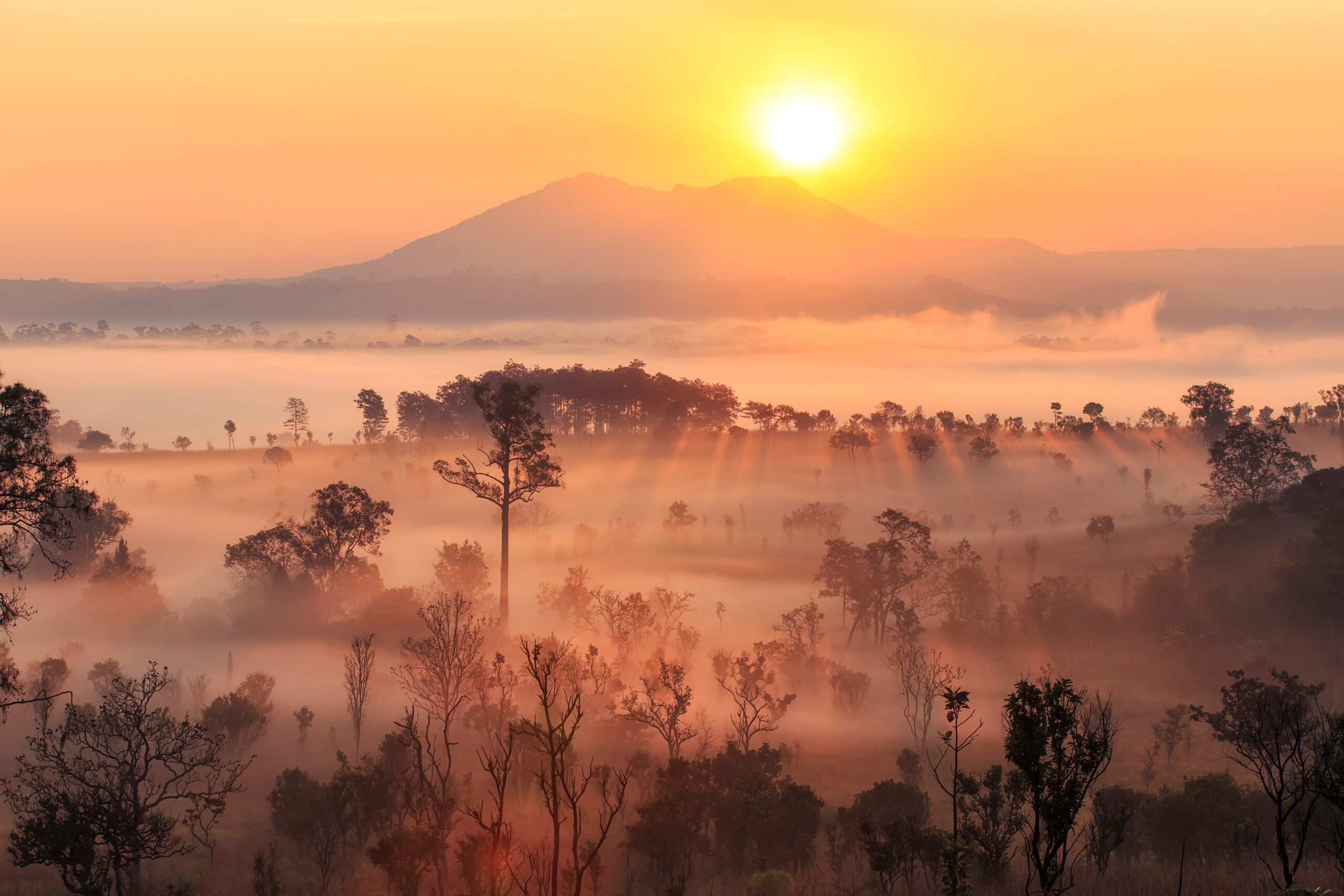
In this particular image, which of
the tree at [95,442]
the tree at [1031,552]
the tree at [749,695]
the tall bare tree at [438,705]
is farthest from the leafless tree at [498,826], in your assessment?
the tree at [95,442]

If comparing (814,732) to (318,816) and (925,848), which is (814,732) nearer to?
(925,848)

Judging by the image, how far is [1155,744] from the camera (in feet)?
157

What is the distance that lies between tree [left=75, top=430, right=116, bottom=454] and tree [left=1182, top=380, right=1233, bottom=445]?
17621cm

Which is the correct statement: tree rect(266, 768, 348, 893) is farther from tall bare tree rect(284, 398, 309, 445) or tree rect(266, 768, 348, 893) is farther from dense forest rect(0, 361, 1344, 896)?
tall bare tree rect(284, 398, 309, 445)

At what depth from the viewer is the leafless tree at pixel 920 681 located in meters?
49.3

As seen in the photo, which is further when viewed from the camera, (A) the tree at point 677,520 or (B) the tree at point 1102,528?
(A) the tree at point 677,520

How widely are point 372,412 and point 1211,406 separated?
438ft

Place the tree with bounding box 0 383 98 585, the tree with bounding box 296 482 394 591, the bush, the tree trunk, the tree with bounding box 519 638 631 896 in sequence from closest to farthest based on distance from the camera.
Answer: the tree with bounding box 519 638 631 896
the tree with bounding box 0 383 98 585
the bush
the tree trunk
the tree with bounding box 296 482 394 591

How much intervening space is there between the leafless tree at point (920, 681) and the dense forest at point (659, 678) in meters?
0.60

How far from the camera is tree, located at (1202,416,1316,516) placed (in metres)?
80.4

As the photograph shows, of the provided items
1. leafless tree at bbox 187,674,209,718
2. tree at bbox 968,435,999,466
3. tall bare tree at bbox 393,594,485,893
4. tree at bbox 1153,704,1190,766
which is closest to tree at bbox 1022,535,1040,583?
tree at bbox 1153,704,1190,766

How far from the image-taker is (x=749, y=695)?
57562 mm

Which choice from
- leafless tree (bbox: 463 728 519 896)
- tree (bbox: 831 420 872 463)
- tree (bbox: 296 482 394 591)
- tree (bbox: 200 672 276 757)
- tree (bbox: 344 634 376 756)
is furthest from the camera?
tree (bbox: 831 420 872 463)

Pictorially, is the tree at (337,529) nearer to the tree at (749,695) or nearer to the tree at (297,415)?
the tree at (749,695)
